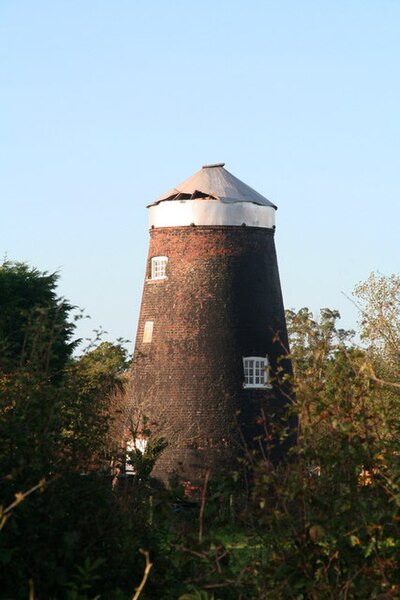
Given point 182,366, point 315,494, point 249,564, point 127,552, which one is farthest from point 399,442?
point 182,366

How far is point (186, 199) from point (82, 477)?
2964cm

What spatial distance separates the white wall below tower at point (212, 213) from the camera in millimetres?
37844

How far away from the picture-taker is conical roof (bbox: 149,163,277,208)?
38.4 m

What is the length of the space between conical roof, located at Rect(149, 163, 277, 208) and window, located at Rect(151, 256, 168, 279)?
1.91 m

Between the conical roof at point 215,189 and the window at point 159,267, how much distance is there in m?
1.91

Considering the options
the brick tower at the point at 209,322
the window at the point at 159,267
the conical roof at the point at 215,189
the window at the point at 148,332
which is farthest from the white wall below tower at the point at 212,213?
the window at the point at 148,332

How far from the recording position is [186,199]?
38438 mm

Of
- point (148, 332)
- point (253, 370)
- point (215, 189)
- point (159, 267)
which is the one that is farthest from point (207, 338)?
point (215, 189)

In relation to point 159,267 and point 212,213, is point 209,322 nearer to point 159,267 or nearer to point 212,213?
point 159,267

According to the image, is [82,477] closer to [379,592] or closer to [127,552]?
[127,552]

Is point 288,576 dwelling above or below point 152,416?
below

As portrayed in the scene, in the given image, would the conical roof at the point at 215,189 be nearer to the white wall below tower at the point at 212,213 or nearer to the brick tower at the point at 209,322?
the brick tower at the point at 209,322

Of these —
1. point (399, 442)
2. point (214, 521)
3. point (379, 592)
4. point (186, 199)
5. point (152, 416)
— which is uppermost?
point (186, 199)

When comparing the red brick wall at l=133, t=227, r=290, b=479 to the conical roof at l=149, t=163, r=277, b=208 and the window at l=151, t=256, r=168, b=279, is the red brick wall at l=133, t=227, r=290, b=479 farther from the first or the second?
the conical roof at l=149, t=163, r=277, b=208
